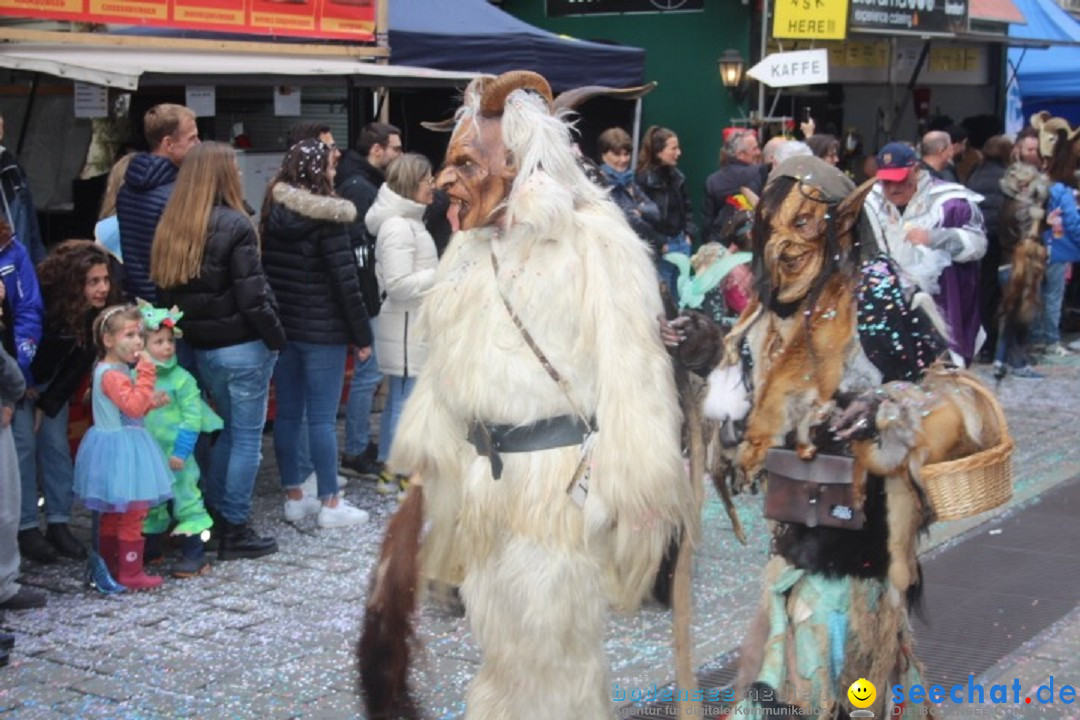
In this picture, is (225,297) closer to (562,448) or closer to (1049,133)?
(562,448)

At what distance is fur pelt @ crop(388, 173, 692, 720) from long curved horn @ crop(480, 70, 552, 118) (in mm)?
280

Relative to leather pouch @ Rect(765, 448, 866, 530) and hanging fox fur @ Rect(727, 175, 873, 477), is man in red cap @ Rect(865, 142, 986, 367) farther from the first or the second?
leather pouch @ Rect(765, 448, 866, 530)

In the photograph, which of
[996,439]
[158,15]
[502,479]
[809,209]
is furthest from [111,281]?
[996,439]

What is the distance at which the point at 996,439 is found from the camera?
157 inches

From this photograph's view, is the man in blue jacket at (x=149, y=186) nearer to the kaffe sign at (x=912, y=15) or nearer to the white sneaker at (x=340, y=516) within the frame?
the white sneaker at (x=340, y=516)

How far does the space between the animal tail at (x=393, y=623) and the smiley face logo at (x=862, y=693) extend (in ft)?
4.14

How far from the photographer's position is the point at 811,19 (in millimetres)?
13562

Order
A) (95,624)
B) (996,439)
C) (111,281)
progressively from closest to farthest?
1. (996,439)
2. (95,624)
3. (111,281)

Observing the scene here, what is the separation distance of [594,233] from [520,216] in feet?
0.72

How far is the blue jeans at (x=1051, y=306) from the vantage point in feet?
43.4

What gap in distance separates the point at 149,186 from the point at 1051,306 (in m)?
9.12

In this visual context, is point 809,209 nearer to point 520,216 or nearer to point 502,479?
point 520,216

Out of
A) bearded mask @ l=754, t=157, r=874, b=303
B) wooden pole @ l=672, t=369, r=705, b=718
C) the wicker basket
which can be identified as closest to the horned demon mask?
bearded mask @ l=754, t=157, r=874, b=303

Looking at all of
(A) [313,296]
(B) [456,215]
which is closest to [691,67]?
(A) [313,296]
